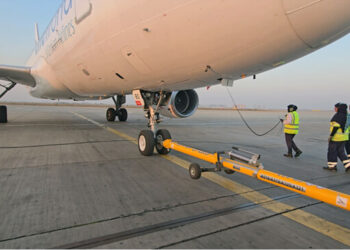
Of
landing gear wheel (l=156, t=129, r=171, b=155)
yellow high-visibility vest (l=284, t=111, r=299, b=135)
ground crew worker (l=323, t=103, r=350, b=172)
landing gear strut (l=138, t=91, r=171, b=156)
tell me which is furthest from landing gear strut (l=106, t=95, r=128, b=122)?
ground crew worker (l=323, t=103, r=350, b=172)

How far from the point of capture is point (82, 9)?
13.2ft

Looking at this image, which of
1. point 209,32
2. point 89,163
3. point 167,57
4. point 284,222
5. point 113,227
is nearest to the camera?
point 113,227

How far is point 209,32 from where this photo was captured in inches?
95.7

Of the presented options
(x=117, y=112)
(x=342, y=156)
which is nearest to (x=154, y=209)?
(x=342, y=156)

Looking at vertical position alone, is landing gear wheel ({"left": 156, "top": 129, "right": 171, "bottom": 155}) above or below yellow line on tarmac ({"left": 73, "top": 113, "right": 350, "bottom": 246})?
above

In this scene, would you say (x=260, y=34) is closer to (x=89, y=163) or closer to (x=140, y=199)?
(x=140, y=199)

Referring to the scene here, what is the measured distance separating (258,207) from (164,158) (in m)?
2.34

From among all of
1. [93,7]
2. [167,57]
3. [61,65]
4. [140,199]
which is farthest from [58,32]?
[140,199]

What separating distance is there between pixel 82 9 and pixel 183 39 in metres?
2.45

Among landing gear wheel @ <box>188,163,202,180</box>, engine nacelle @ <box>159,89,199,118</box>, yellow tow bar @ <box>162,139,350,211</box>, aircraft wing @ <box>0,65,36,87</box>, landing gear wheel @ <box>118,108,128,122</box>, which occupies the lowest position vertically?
landing gear wheel @ <box>188,163,202,180</box>

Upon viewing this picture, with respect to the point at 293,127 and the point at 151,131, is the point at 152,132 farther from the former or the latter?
the point at 293,127

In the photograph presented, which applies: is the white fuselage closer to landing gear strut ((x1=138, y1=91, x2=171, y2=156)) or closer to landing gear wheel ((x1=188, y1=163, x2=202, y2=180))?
landing gear strut ((x1=138, y1=91, x2=171, y2=156))

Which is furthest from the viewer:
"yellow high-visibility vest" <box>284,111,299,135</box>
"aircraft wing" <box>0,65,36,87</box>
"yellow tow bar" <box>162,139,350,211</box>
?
"aircraft wing" <box>0,65,36,87</box>

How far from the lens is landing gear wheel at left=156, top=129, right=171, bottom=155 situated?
183 inches
